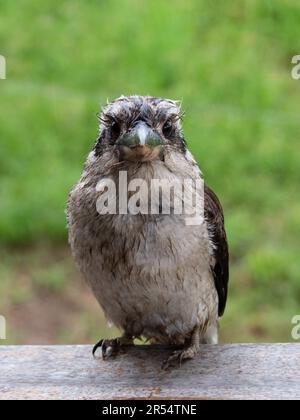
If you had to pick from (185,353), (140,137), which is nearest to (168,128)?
(140,137)

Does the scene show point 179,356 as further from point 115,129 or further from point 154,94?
point 154,94

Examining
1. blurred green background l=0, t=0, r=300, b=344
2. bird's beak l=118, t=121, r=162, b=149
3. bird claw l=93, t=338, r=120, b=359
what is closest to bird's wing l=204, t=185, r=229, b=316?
bird claw l=93, t=338, r=120, b=359

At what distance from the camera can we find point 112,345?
4.40 m

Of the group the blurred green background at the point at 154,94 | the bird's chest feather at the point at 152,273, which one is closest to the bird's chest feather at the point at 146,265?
the bird's chest feather at the point at 152,273

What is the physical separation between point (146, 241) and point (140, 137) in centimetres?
51

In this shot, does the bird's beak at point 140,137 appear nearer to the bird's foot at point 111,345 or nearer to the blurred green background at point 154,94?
the bird's foot at point 111,345

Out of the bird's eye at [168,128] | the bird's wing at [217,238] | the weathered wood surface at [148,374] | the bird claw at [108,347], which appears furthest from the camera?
the bird's wing at [217,238]

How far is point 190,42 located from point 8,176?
2234 millimetres

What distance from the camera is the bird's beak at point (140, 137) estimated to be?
12.4 feet

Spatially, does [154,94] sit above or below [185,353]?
above

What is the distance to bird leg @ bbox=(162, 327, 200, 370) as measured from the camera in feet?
13.6

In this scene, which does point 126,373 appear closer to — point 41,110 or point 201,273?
point 201,273

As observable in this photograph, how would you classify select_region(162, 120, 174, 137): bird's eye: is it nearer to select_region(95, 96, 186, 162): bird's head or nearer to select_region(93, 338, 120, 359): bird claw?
select_region(95, 96, 186, 162): bird's head
